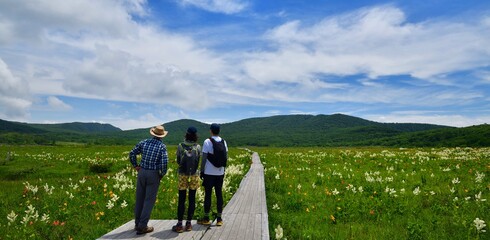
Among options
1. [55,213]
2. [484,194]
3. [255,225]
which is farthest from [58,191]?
[484,194]

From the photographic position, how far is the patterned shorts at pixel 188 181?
26.6 ft

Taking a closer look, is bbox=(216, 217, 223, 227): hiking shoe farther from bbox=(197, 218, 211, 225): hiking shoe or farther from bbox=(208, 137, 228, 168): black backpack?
bbox=(208, 137, 228, 168): black backpack

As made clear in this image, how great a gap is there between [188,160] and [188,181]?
Answer: 54cm

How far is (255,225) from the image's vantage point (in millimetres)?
8102

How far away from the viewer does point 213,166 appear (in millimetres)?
8430

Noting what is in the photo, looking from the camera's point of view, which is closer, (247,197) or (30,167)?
(247,197)

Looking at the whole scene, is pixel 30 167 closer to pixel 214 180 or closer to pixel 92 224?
pixel 92 224

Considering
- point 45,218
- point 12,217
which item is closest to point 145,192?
point 45,218

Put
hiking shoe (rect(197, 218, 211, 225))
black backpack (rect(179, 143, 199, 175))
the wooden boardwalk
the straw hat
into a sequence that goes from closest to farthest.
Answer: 1. the wooden boardwalk
2. black backpack (rect(179, 143, 199, 175))
3. the straw hat
4. hiking shoe (rect(197, 218, 211, 225))

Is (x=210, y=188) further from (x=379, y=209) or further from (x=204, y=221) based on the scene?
(x=379, y=209)

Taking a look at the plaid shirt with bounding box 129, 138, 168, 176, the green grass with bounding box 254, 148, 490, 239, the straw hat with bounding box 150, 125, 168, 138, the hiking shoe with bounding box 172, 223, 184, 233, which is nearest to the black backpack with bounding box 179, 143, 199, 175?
the plaid shirt with bounding box 129, 138, 168, 176

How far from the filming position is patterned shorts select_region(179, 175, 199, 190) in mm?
8117

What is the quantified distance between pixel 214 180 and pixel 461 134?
156 meters

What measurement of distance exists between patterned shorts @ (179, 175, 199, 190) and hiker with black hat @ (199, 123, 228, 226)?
30cm
